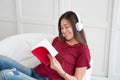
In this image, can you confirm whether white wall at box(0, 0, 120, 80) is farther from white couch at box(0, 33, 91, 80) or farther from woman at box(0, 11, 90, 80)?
woman at box(0, 11, 90, 80)

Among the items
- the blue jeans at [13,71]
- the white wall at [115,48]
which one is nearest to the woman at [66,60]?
the blue jeans at [13,71]

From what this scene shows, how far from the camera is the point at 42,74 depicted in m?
1.63

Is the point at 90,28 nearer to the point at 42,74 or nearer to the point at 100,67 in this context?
the point at 100,67

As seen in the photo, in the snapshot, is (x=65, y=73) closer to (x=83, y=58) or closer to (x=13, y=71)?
(x=83, y=58)

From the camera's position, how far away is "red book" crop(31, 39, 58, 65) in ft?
4.69

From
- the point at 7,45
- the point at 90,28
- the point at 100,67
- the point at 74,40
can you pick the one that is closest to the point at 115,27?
the point at 90,28

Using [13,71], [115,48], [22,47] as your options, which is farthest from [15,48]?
[115,48]

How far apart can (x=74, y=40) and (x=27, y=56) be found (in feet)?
1.97

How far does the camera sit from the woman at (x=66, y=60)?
1.45 m

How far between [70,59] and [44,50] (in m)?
0.20

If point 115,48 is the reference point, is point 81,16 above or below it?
Result: above

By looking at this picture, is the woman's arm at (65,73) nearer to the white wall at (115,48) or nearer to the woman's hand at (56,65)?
the woman's hand at (56,65)

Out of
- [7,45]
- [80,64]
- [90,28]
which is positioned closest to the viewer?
[80,64]

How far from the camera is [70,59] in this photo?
1.54 metres
